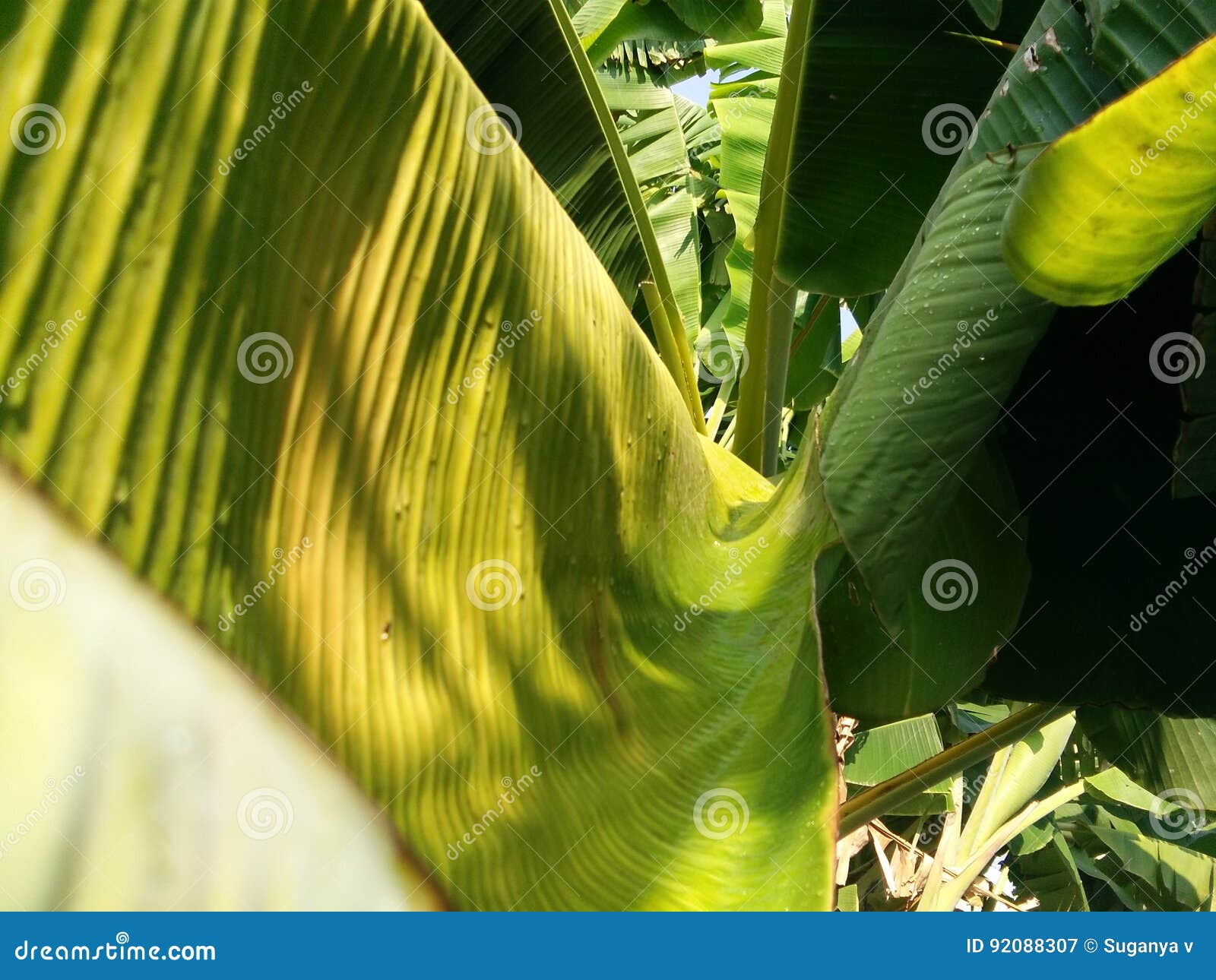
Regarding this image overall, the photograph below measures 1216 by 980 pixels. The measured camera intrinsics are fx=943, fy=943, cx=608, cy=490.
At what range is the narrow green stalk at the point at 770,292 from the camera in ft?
4.45

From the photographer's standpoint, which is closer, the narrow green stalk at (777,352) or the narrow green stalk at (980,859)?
the narrow green stalk at (777,352)

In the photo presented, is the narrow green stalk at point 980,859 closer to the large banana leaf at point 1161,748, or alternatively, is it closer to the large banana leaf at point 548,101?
the large banana leaf at point 1161,748

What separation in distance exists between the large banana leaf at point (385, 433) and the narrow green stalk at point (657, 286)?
84 centimetres

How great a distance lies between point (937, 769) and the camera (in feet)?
4.58

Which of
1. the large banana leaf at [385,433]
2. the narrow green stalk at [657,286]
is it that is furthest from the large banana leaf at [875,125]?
the large banana leaf at [385,433]

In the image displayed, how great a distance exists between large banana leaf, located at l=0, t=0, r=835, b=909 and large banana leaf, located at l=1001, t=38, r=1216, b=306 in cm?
26

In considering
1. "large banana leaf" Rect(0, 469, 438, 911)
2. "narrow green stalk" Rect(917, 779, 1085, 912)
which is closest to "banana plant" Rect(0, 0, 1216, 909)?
"large banana leaf" Rect(0, 469, 438, 911)

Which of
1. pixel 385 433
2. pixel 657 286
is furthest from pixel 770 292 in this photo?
pixel 385 433

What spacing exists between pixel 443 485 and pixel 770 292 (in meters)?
1.12

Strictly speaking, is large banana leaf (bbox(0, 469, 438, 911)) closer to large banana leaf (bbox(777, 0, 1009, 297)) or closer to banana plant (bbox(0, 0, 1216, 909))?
banana plant (bbox(0, 0, 1216, 909))

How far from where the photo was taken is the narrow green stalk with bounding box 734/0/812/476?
1.36 meters

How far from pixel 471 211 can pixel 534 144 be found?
1007mm

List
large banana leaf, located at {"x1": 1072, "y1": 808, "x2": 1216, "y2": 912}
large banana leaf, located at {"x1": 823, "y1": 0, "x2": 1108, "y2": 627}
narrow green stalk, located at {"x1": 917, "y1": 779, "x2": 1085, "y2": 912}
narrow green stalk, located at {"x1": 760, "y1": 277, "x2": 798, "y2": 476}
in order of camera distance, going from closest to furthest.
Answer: large banana leaf, located at {"x1": 823, "y1": 0, "x2": 1108, "y2": 627} → narrow green stalk, located at {"x1": 760, "y1": 277, "x2": 798, "y2": 476} → narrow green stalk, located at {"x1": 917, "y1": 779, "x2": 1085, "y2": 912} → large banana leaf, located at {"x1": 1072, "y1": 808, "x2": 1216, "y2": 912}
